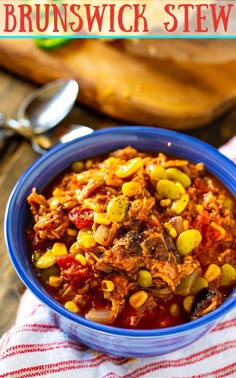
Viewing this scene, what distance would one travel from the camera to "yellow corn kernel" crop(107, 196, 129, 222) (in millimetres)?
1968

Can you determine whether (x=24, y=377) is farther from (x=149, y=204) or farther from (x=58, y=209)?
(x=149, y=204)

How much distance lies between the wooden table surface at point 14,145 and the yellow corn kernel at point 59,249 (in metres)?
0.49

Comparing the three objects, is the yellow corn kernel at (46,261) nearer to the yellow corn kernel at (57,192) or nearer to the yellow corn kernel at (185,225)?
the yellow corn kernel at (57,192)

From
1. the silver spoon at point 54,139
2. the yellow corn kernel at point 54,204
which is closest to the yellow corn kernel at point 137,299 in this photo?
the yellow corn kernel at point 54,204

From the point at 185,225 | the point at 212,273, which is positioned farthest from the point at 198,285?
the point at 185,225

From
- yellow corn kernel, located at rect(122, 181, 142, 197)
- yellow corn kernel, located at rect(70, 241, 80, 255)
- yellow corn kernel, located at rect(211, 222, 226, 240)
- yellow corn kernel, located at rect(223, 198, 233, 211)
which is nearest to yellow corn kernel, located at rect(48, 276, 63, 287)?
yellow corn kernel, located at rect(70, 241, 80, 255)

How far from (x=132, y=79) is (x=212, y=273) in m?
1.52

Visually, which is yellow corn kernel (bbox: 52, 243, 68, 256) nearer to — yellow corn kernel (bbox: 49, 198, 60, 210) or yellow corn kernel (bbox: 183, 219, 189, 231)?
yellow corn kernel (bbox: 49, 198, 60, 210)

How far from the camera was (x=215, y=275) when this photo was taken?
2061mm

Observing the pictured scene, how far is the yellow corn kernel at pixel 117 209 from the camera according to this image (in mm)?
1968

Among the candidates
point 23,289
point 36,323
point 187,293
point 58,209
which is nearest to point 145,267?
point 187,293

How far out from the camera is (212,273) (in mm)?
2059

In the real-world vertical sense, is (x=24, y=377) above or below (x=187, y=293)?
below

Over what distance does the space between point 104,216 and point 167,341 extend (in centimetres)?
49
